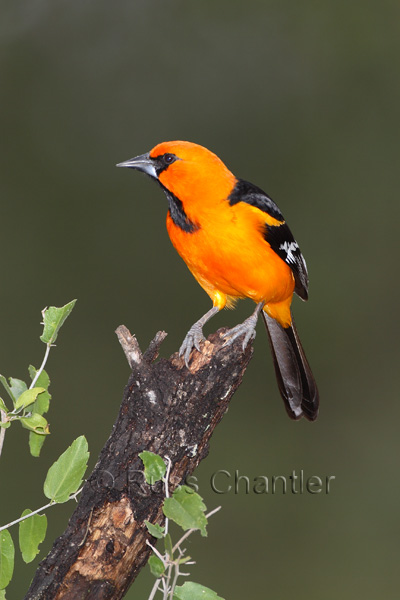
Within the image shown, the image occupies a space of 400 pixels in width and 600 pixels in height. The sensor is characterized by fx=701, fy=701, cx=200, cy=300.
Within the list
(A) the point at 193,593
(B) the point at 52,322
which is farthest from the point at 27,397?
(A) the point at 193,593

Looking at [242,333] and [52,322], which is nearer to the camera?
[52,322]

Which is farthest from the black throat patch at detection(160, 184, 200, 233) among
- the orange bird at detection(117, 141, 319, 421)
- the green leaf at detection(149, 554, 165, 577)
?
the green leaf at detection(149, 554, 165, 577)

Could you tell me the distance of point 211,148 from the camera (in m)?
6.80

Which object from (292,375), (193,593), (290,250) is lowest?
(292,375)

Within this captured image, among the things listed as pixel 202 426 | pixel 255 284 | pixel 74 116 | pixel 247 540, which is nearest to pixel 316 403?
pixel 255 284

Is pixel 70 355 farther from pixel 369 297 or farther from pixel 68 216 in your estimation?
pixel 369 297

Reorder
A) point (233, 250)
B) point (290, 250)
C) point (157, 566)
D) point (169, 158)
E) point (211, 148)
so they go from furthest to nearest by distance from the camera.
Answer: point (211, 148) < point (290, 250) < point (169, 158) < point (233, 250) < point (157, 566)

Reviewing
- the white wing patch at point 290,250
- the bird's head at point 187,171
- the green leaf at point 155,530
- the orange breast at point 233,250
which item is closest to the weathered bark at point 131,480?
the green leaf at point 155,530

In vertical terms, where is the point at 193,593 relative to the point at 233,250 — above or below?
below

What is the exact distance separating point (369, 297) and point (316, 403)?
3535mm

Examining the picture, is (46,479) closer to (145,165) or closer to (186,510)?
(186,510)

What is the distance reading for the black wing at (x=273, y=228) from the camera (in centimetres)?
341

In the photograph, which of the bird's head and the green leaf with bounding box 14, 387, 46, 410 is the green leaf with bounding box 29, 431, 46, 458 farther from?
the bird's head

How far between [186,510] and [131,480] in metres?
0.42
